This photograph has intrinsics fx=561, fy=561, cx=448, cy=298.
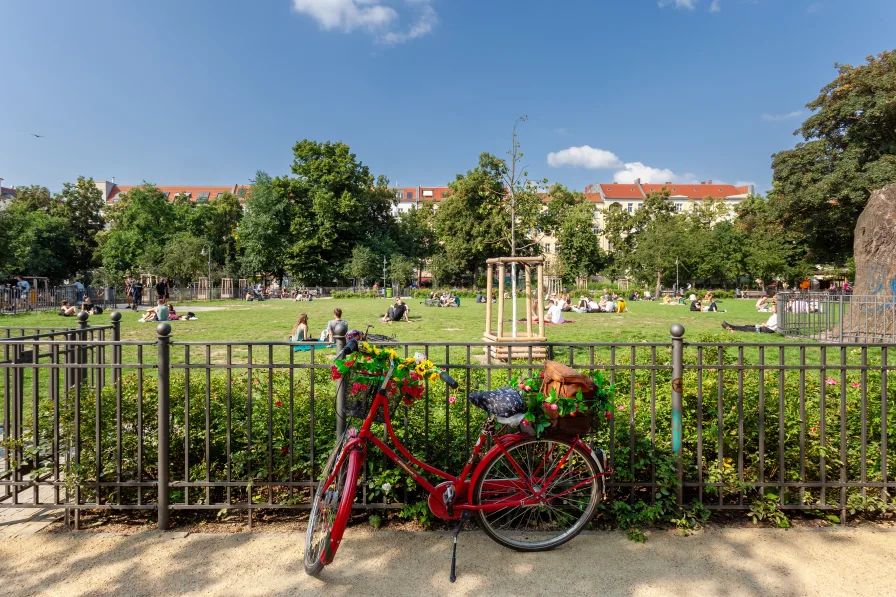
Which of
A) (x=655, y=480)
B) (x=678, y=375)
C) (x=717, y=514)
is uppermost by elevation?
(x=678, y=375)

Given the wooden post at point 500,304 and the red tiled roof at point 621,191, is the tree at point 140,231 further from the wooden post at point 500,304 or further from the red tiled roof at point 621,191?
the red tiled roof at point 621,191

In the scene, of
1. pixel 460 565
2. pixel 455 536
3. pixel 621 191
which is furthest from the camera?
pixel 621 191

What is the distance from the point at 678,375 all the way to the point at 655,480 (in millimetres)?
731

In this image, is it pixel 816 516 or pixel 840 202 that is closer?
pixel 816 516

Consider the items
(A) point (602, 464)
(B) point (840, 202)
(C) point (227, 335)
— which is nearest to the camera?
(A) point (602, 464)

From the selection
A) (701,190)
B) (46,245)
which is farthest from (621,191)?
(46,245)

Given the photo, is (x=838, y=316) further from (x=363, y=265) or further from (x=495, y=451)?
(x=363, y=265)

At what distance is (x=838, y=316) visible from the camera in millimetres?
16031

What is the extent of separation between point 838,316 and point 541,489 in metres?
16.4

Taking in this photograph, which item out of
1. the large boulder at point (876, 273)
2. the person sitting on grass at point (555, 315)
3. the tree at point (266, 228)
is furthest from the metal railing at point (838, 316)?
the tree at point (266, 228)

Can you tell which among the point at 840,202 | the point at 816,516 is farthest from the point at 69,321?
the point at 840,202

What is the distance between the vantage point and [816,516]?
12.9 feet

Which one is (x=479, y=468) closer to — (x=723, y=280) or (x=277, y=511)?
(x=277, y=511)

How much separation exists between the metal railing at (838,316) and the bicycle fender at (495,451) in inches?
450
